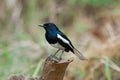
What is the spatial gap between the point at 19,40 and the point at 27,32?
125 cm

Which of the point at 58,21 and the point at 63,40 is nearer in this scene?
the point at 63,40

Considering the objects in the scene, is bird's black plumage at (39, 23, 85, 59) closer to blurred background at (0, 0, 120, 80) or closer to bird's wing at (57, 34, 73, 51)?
bird's wing at (57, 34, 73, 51)

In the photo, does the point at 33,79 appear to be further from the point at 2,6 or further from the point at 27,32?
the point at 2,6

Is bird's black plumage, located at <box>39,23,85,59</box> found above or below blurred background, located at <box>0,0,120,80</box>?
above

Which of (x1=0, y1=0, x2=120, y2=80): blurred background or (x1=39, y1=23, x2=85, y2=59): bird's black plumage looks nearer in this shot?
(x1=39, y1=23, x2=85, y2=59): bird's black plumage

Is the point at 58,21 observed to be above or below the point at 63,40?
below

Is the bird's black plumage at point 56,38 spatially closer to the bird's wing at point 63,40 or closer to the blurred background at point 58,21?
the bird's wing at point 63,40

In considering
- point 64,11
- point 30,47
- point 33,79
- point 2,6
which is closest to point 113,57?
point 30,47

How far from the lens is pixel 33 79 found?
149 inches

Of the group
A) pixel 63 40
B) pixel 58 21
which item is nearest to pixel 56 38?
pixel 63 40

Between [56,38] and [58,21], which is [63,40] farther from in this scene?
[58,21]

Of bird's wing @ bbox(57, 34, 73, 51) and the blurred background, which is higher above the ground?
bird's wing @ bbox(57, 34, 73, 51)

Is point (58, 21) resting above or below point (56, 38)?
below

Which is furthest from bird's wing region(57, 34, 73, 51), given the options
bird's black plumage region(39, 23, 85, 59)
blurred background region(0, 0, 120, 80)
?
blurred background region(0, 0, 120, 80)
